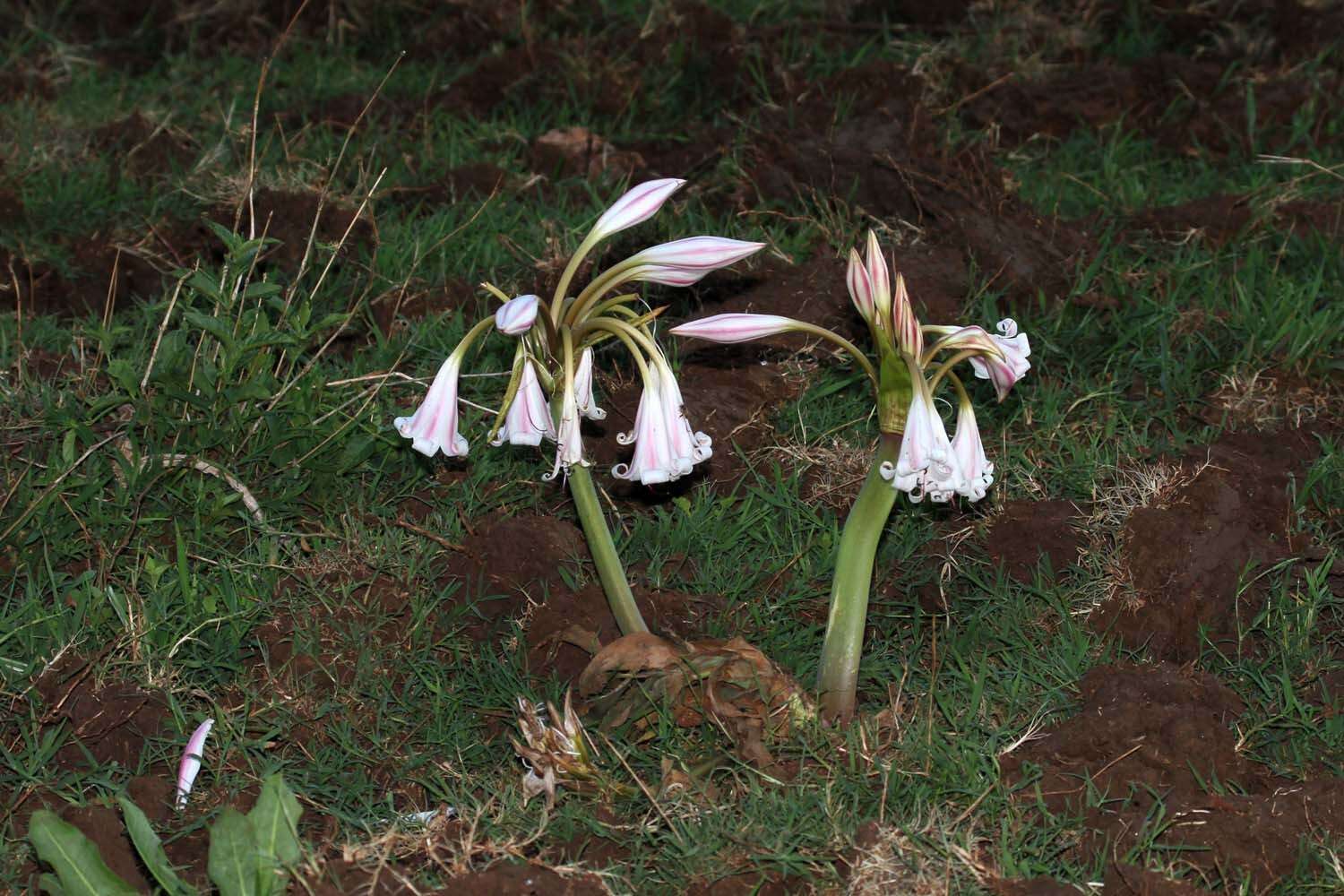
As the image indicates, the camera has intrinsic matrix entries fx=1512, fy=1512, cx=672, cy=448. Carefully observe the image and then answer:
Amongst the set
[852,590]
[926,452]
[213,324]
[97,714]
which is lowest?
[97,714]

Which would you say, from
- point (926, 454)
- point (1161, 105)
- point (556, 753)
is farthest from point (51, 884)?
point (1161, 105)

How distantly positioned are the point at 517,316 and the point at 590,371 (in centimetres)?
34

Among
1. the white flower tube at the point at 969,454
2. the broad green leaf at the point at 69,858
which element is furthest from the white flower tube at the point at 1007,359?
the broad green leaf at the point at 69,858

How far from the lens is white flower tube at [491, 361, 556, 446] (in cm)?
286

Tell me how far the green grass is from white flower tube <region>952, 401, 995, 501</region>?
0.56 meters

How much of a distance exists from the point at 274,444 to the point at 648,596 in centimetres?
104

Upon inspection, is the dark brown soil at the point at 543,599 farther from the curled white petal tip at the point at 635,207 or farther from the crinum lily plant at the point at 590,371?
the curled white petal tip at the point at 635,207

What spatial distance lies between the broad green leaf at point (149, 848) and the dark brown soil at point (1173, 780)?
5.21 feet

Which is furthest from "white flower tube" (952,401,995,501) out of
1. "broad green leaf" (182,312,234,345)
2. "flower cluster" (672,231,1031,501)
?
"broad green leaf" (182,312,234,345)

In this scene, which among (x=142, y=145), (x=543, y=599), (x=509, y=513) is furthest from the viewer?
(x=142, y=145)

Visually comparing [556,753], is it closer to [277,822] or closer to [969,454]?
[277,822]

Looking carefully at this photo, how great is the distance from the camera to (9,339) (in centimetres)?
430

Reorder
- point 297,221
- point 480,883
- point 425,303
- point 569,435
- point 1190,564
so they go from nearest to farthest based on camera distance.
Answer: point 480,883 → point 569,435 → point 1190,564 → point 425,303 → point 297,221

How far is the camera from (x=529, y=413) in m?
2.87
